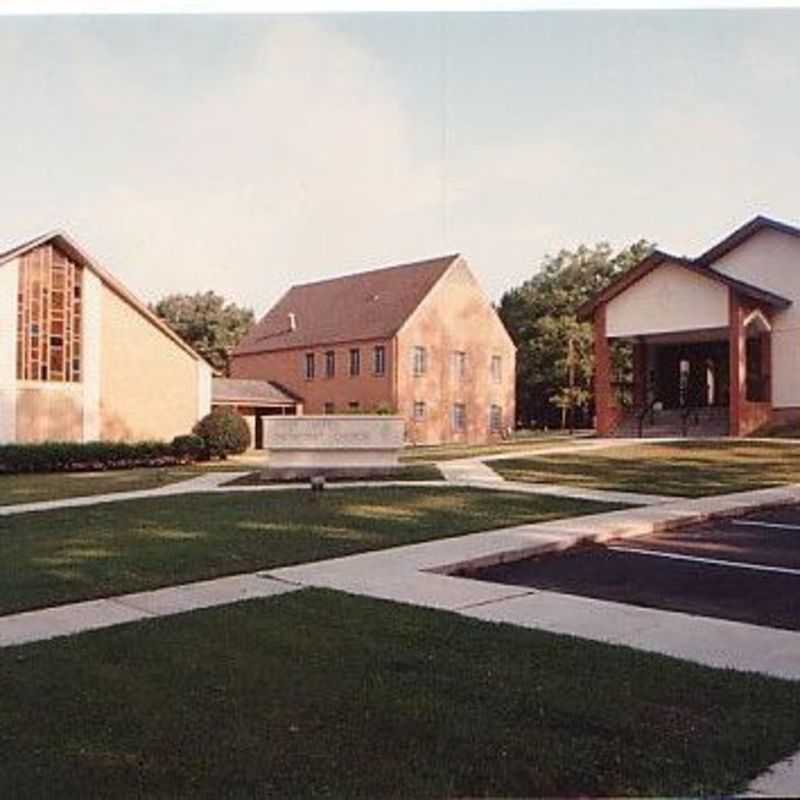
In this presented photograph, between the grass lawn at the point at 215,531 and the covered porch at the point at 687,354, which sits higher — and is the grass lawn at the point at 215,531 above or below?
below

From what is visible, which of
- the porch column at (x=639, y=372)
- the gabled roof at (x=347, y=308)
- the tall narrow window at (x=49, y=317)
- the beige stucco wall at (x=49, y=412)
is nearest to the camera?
the beige stucco wall at (x=49, y=412)

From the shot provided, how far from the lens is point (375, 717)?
3947 millimetres

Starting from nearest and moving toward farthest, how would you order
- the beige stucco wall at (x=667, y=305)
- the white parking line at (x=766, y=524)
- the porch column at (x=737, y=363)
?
the white parking line at (x=766, y=524)
the porch column at (x=737, y=363)
the beige stucco wall at (x=667, y=305)

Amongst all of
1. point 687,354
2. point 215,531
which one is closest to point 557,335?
point 687,354

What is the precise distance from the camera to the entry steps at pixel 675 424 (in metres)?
23.6

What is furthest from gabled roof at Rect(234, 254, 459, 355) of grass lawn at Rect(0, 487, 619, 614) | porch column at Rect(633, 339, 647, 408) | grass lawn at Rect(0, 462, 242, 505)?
grass lawn at Rect(0, 487, 619, 614)

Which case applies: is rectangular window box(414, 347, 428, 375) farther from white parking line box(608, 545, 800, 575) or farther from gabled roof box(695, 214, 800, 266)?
white parking line box(608, 545, 800, 575)

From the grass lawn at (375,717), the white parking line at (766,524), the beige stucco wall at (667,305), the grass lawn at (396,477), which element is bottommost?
the grass lawn at (375,717)

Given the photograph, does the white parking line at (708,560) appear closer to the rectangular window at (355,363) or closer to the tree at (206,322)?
the rectangular window at (355,363)

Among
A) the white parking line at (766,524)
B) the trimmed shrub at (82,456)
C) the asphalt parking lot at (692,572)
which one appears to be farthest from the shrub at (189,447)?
the asphalt parking lot at (692,572)

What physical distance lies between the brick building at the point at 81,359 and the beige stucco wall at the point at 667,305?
11.8 meters

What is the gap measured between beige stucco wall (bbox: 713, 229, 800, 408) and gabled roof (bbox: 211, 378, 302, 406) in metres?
19.3

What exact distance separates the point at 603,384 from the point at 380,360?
13231 millimetres

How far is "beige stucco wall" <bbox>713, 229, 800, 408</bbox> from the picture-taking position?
75.7ft
